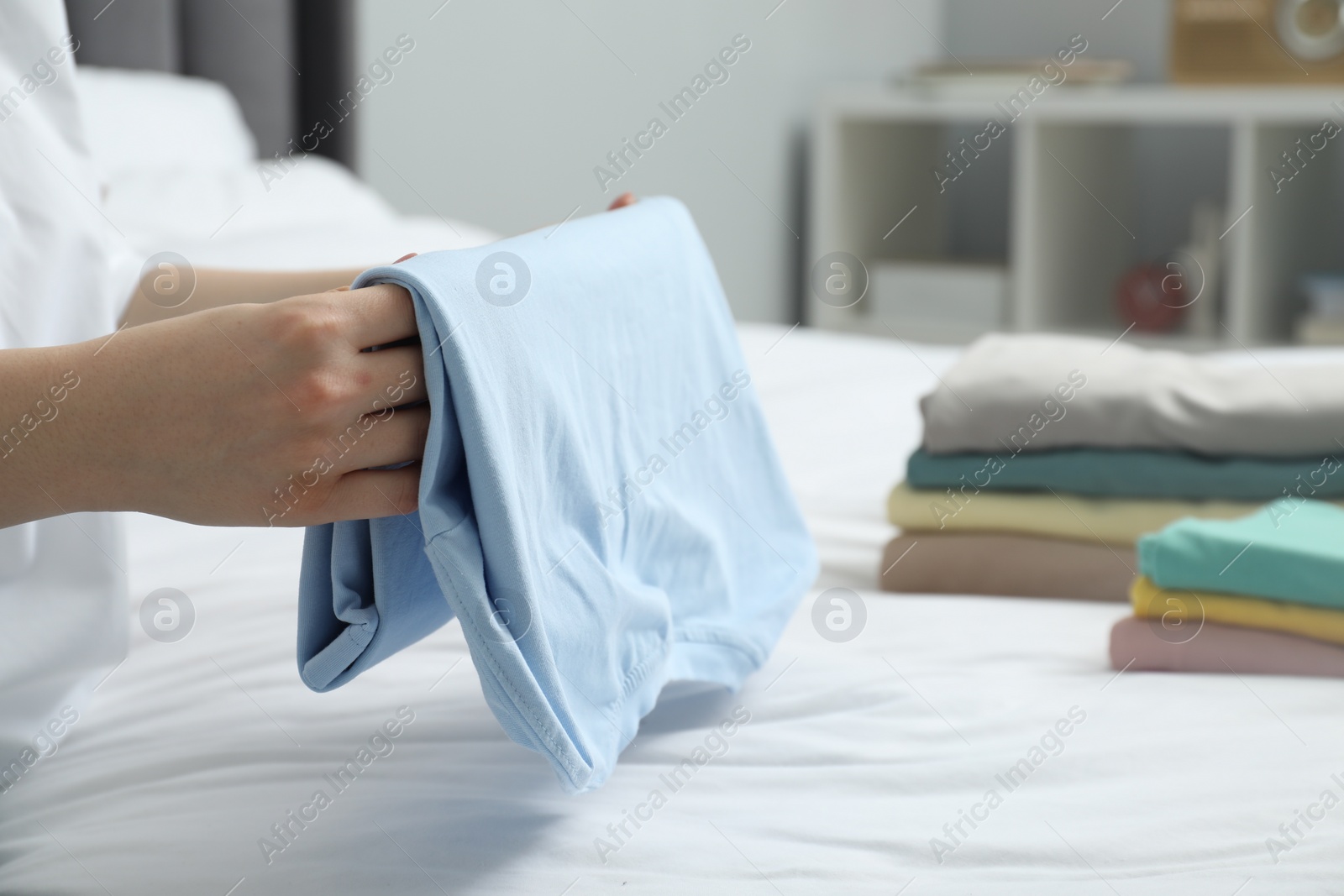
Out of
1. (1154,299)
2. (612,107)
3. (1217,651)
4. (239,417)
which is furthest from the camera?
(1154,299)

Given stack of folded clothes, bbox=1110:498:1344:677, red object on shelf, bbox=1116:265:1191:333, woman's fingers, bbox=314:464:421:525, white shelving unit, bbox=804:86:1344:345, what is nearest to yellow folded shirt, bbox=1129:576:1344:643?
stack of folded clothes, bbox=1110:498:1344:677

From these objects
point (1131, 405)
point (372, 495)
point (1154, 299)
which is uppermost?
point (372, 495)

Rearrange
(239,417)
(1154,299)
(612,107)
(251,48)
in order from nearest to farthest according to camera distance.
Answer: (239,417) → (251,48) → (612,107) → (1154,299)

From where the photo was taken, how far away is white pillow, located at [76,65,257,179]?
4.70 ft

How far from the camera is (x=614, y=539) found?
1.87 ft

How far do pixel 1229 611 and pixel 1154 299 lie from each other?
6.91ft

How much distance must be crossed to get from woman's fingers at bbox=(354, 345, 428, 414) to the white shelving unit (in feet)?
7.45

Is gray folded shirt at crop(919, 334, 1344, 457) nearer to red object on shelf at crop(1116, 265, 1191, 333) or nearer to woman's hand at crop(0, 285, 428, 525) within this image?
woman's hand at crop(0, 285, 428, 525)

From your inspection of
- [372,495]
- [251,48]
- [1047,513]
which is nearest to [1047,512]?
[1047,513]

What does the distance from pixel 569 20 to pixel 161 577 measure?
1651 millimetres

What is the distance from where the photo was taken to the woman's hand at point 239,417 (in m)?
0.43

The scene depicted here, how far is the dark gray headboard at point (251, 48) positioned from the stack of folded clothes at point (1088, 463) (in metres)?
1.28

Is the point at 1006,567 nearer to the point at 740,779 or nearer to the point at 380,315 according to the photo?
the point at 740,779

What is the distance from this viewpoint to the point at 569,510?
1.74 ft
